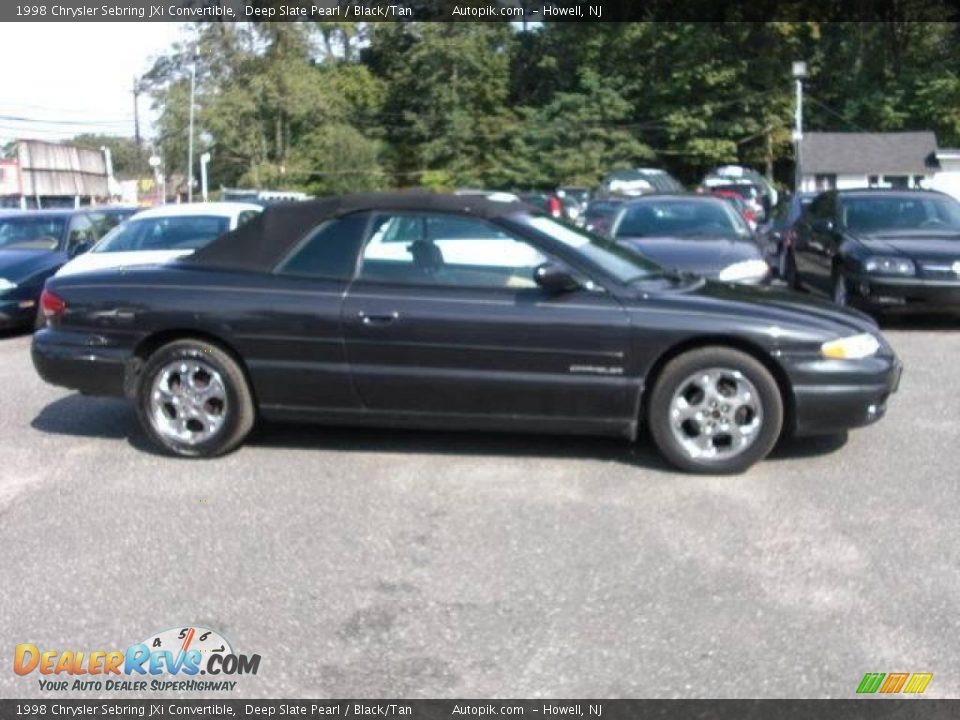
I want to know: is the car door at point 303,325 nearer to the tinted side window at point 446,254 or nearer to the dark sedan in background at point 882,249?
the tinted side window at point 446,254

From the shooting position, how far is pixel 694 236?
1076 cm

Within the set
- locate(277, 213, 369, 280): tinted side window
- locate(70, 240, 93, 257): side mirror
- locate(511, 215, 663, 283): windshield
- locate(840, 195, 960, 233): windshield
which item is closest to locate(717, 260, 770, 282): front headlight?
locate(840, 195, 960, 233): windshield

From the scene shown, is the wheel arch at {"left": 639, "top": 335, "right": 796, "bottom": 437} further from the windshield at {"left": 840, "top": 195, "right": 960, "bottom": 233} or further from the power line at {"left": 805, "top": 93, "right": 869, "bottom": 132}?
the power line at {"left": 805, "top": 93, "right": 869, "bottom": 132}

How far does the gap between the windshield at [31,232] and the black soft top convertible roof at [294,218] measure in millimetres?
7376

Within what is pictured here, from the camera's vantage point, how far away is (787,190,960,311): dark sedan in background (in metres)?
10.2

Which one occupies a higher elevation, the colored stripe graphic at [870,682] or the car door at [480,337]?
the car door at [480,337]

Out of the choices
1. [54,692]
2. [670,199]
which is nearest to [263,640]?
[54,692]

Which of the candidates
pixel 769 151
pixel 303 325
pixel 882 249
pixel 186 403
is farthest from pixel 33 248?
pixel 769 151

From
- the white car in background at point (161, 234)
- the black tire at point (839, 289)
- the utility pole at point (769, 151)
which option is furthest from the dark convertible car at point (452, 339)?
the utility pole at point (769, 151)

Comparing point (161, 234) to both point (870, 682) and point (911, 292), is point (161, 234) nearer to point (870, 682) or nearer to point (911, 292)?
point (911, 292)

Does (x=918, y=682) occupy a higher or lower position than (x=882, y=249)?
lower

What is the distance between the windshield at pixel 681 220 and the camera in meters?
11.0

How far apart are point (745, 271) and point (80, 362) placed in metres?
5.79

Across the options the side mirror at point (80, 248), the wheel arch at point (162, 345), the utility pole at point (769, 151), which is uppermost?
the utility pole at point (769, 151)
